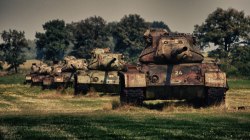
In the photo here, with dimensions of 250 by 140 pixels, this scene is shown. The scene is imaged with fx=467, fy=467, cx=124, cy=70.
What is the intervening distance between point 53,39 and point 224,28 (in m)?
54.0

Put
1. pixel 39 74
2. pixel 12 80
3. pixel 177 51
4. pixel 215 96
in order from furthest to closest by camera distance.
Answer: pixel 12 80 < pixel 39 74 < pixel 177 51 < pixel 215 96

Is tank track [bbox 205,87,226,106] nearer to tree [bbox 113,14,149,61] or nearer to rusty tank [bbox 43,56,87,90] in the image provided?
rusty tank [bbox 43,56,87,90]

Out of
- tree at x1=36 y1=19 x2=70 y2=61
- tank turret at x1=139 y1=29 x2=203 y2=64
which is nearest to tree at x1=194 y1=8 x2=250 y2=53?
tree at x1=36 y1=19 x2=70 y2=61

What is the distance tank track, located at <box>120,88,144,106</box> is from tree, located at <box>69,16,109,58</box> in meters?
99.1

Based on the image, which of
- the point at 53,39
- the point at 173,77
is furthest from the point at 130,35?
the point at 173,77

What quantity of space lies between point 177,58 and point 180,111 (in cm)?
305

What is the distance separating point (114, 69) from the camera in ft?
121

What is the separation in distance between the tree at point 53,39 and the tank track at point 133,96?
98.4 meters

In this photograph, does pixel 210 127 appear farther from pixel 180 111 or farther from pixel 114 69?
pixel 114 69

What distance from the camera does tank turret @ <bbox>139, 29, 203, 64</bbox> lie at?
2339 centimetres

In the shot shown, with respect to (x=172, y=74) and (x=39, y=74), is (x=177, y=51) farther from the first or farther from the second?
(x=39, y=74)

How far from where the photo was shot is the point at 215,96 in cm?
2248

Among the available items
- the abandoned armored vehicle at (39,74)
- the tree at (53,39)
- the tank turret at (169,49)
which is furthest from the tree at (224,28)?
the tank turret at (169,49)

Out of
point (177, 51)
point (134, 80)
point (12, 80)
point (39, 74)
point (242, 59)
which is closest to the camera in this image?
point (134, 80)
